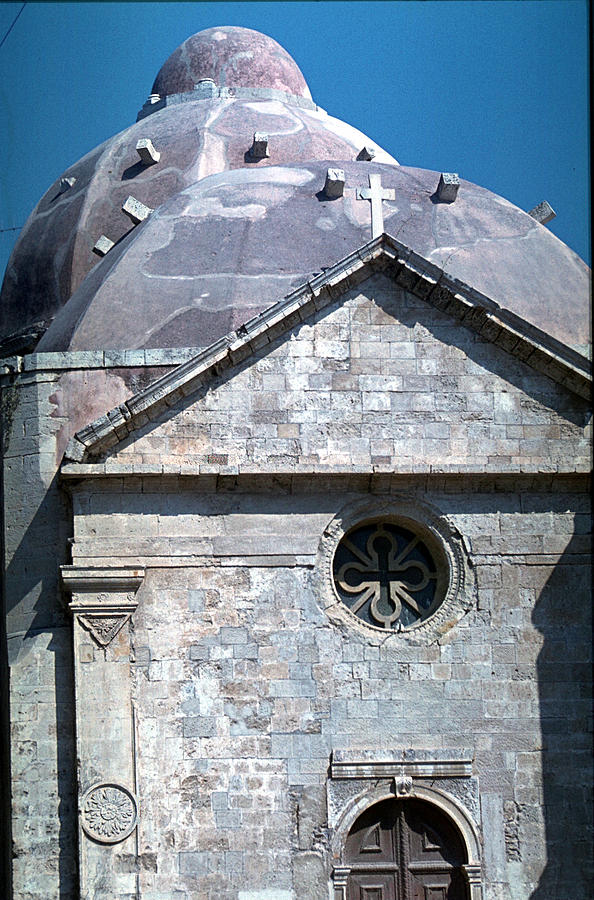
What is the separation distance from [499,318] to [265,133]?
8409 millimetres

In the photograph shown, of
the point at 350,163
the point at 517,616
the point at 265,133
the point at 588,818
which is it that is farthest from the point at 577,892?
the point at 265,133

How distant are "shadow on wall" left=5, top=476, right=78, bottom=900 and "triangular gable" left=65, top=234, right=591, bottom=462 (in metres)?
1.22

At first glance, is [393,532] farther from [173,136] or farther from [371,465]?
[173,136]

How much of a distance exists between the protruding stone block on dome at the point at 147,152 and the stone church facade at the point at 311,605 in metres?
6.90

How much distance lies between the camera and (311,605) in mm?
17297

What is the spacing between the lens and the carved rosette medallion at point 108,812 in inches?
651

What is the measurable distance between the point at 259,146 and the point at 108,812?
1150 cm

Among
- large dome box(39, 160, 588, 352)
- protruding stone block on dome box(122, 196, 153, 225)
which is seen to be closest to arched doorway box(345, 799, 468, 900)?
large dome box(39, 160, 588, 352)

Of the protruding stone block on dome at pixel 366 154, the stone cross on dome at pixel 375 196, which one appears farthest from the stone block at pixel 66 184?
the stone cross on dome at pixel 375 196

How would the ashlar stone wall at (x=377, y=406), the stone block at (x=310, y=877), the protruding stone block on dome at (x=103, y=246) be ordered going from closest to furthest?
the stone block at (x=310, y=877) < the ashlar stone wall at (x=377, y=406) < the protruding stone block on dome at (x=103, y=246)

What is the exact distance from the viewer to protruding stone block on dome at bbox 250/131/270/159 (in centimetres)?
2469

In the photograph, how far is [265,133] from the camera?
25.2 metres

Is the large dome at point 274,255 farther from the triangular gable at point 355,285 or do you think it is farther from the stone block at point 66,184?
the stone block at point 66,184

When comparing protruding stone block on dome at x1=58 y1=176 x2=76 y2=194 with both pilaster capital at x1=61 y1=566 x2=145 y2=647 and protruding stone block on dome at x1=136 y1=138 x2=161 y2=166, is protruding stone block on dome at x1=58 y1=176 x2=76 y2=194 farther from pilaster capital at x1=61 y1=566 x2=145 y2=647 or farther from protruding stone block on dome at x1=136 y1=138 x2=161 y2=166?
pilaster capital at x1=61 y1=566 x2=145 y2=647
